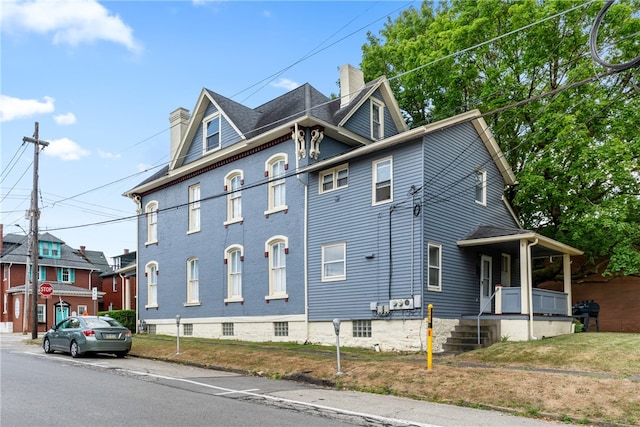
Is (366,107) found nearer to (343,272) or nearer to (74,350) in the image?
(343,272)

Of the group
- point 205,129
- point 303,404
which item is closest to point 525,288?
point 303,404

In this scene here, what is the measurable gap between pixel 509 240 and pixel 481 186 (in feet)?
12.8

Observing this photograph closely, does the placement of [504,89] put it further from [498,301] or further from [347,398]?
[347,398]

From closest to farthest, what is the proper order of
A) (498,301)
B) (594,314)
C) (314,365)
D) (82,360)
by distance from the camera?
(314,365)
(82,360)
(498,301)
(594,314)

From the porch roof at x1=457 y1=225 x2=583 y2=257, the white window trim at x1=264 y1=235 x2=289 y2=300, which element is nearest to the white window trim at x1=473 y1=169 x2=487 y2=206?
the porch roof at x1=457 y1=225 x2=583 y2=257

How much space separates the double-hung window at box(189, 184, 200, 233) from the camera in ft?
85.4

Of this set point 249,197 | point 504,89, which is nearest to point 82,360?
point 249,197

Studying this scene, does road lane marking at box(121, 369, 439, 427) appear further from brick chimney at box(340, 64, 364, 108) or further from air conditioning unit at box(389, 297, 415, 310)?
brick chimney at box(340, 64, 364, 108)

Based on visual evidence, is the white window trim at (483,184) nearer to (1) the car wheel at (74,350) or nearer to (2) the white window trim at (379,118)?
(2) the white window trim at (379,118)

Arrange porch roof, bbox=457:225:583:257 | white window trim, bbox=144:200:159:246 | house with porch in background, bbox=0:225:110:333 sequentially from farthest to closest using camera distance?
house with porch in background, bbox=0:225:110:333 < white window trim, bbox=144:200:159:246 < porch roof, bbox=457:225:583:257

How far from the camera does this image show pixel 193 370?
1516 centimetres

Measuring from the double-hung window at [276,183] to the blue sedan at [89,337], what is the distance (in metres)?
7.02

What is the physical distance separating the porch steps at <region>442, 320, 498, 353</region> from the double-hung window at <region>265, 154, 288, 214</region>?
7832mm

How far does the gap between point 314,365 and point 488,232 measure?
873 centimetres
